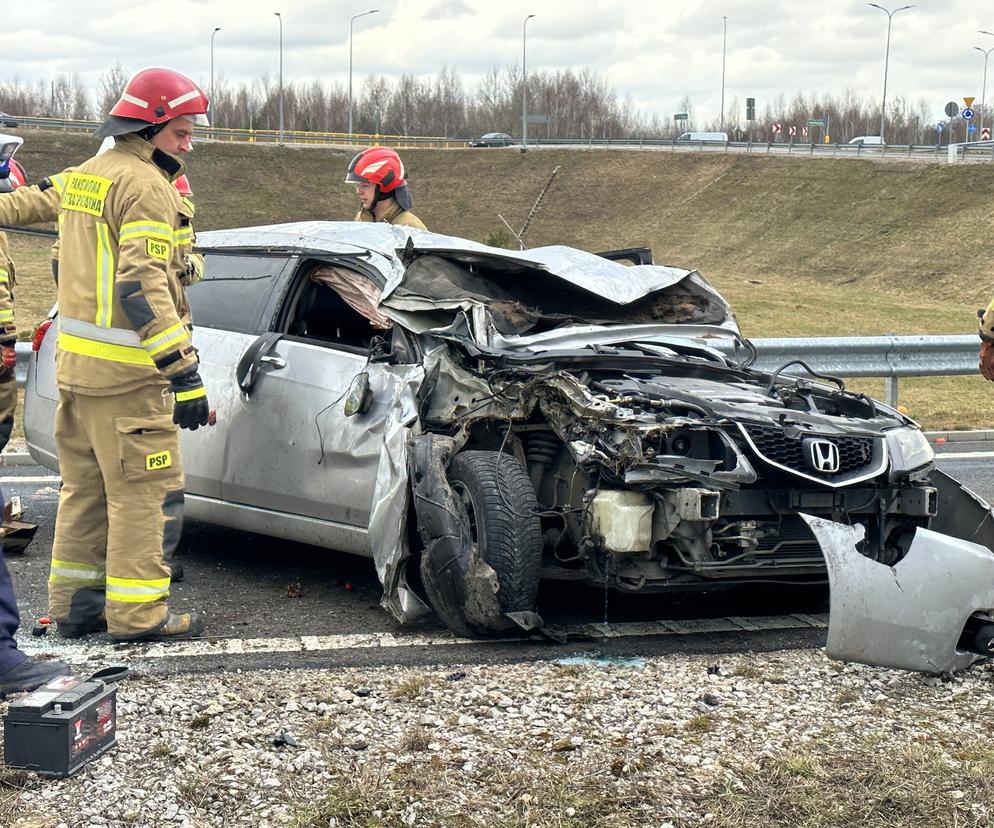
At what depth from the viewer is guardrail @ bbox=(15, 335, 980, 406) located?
9461 mm

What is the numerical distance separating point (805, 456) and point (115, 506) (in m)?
2.50

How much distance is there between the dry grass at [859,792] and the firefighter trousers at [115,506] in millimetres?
2425

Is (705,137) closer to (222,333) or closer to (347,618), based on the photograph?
(222,333)

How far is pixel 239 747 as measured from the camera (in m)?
3.56

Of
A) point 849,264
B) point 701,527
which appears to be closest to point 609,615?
point 701,527

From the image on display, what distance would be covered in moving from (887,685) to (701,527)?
0.80m

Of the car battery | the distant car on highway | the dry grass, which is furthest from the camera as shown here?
the distant car on highway

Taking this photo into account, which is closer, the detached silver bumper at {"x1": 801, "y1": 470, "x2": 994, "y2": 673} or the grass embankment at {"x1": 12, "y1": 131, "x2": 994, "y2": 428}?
the detached silver bumper at {"x1": 801, "y1": 470, "x2": 994, "y2": 673}

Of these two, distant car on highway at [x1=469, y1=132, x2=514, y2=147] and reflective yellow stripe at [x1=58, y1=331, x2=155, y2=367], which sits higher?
distant car on highway at [x1=469, y1=132, x2=514, y2=147]

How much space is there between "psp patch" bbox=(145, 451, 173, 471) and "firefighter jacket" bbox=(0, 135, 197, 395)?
263 mm

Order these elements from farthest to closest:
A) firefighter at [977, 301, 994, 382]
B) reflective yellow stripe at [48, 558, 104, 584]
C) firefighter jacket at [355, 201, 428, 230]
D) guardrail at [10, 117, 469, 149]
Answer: guardrail at [10, 117, 469, 149] < firefighter jacket at [355, 201, 428, 230] < firefighter at [977, 301, 994, 382] < reflective yellow stripe at [48, 558, 104, 584]

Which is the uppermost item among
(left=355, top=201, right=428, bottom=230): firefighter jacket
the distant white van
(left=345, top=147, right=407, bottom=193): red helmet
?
the distant white van

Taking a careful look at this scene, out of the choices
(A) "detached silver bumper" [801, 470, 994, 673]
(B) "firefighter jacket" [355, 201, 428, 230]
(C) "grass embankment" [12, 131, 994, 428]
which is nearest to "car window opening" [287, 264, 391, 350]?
(B) "firefighter jacket" [355, 201, 428, 230]

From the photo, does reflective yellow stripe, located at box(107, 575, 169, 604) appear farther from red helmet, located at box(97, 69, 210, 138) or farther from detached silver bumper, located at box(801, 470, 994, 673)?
detached silver bumper, located at box(801, 470, 994, 673)
